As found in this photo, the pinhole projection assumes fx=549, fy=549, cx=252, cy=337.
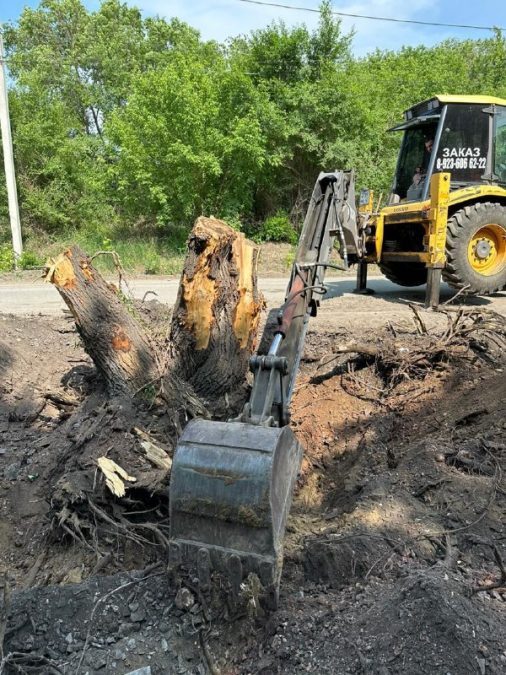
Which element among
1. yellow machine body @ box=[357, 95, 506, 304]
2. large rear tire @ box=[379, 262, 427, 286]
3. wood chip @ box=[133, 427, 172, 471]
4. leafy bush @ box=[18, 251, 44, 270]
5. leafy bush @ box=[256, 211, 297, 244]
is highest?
yellow machine body @ box=[357, 95, 506, 304]

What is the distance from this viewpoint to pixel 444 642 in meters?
1.85

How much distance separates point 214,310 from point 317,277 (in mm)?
858

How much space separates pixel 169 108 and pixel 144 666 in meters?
15.7

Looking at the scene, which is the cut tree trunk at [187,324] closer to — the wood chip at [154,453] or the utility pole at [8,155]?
the wood chip at [154,453]

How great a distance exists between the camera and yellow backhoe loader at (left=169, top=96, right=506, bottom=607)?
6.95ft

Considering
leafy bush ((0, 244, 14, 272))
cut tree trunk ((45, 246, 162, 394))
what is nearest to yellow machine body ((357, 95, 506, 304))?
cut tree trunk ((45, 246, 162, 394))

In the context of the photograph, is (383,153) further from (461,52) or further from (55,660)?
(55,660)

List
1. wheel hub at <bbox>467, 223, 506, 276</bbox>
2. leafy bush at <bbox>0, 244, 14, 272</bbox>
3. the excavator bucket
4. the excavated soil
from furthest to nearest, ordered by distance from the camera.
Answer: leafy bush at <bbox>0, 244, 14, 272</bbox>
wheel hub at <bbox>467, 223, 506, 276</bbox>
the excavator bucket
the excavated soil

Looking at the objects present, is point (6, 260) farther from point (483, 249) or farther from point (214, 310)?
point (214, 310)

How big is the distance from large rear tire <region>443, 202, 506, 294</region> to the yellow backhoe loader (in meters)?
0.02

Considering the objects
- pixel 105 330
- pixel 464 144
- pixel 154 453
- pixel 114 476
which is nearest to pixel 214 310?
pixel 105 330

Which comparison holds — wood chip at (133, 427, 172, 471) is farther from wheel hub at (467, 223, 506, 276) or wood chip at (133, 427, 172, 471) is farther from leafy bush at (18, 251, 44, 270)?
leafy bush at (18, 251, 44, 270)

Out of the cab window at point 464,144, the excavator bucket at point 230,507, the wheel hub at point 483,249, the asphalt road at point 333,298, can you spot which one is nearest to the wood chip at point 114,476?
the excavator bucket at point 230,507

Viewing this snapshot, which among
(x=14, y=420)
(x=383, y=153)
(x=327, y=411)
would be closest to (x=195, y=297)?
(x=327, y=411)
